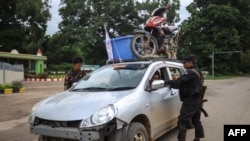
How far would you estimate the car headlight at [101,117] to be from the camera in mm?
4156

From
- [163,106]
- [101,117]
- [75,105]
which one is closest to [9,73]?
[163,106]

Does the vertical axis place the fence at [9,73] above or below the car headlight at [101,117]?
above

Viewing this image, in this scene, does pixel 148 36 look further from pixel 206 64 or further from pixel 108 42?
pixel 206 64

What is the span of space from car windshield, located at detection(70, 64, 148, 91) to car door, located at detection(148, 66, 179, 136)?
0.29m

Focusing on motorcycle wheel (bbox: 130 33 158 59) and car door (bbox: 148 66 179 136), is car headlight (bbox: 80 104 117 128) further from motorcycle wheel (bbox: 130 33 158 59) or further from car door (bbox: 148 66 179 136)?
motorcycle wheel (bbox: 130 33 158 59)

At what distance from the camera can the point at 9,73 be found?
79.8ft

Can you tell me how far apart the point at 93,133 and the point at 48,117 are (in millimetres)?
774


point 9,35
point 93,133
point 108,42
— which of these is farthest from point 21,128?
point 9,35

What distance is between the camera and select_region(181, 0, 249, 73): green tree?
46719 mm

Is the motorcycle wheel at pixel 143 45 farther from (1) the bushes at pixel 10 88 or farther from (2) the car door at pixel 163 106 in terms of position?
(1) the bushes at pixel 10 88

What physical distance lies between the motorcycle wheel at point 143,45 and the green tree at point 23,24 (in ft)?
117

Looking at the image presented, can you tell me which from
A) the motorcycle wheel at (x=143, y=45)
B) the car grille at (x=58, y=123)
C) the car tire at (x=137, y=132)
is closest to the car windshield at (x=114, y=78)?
the car tire at (x=137, y=132)

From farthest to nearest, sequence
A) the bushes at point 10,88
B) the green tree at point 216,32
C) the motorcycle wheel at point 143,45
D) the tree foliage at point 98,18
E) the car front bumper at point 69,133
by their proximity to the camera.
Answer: the tree foliage at point 98,18, the green tree at point 216,32, the bushes at point 10,88, the motorcycle wheel at point 143,45, the car front bumper at point 69,133

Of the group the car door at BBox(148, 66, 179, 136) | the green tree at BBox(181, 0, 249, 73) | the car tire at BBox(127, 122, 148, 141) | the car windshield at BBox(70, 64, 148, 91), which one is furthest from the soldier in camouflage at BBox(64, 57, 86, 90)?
the green tree at BBox(181, 0, 249, 73)
